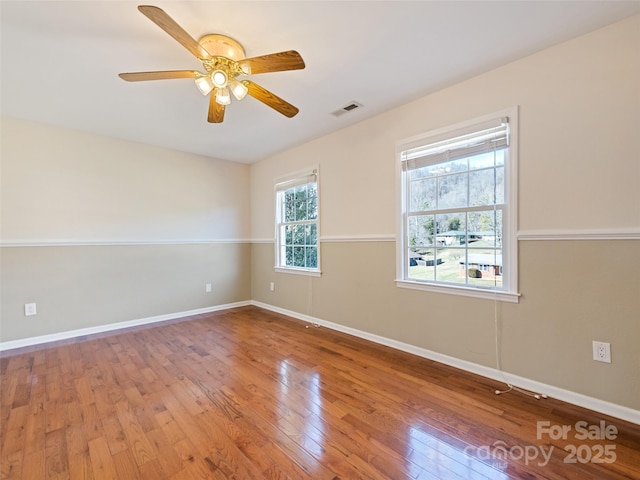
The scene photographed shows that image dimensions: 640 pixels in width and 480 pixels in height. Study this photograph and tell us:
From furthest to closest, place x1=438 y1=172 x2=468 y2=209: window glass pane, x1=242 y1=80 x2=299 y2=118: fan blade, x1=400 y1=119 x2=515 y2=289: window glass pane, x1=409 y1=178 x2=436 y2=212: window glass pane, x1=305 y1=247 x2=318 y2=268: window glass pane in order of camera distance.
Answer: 1. x1=305 y1=247 x2=318 y2=268: window glass pane
2. x1=409 y1=178 x2=436 y2=212: window glass pane
3. x1=438 y1=172 x2=468 y2=209: window glass pane
4. x1=400 y1=119 x2=515 y2=289: window glass pane
5. x1=242 y1=80 x2=299 y2=118: fan blade

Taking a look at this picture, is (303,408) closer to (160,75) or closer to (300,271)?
(300,271)

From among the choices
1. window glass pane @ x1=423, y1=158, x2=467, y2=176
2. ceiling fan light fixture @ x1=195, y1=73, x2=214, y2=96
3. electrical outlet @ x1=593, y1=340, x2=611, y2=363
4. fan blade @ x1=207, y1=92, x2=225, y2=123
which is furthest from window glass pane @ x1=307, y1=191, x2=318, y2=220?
electrical outlet @ x1=593, y1=340, x2=611, y2=363

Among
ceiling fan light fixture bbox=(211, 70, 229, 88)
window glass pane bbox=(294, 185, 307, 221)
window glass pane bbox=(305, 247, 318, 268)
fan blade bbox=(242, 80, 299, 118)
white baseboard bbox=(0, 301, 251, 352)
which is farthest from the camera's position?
window glass pane bbox=(294, 185, 307, 221)

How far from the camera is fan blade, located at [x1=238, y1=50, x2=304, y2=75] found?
162 centimetres

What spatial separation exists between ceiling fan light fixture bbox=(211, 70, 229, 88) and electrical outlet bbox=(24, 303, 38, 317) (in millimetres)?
3172

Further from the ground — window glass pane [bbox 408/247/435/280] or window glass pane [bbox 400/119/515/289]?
window glass pane [bbox 400/119/515/289]

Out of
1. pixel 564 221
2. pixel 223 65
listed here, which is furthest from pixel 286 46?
pixel 564 221

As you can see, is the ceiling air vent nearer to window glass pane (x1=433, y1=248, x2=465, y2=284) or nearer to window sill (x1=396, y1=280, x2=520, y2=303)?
window glass pane (x1=433, y1=248, x2=465, y2=284)

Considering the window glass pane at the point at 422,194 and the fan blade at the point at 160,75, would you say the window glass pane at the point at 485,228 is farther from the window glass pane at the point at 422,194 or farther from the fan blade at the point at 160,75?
the fan blade at the point at 160,75

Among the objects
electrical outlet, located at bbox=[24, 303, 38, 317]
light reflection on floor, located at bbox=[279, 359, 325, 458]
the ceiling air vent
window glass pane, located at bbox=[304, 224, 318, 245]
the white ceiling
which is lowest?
light reflection on floor, located at bbox=[279, 359, 325, 458]

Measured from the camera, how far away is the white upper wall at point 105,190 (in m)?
2.97

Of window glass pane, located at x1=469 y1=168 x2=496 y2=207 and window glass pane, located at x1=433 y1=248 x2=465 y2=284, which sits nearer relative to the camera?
window glass pane, located at x1=469 y1=168 x2=496 y2=207

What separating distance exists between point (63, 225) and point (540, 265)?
4689mm

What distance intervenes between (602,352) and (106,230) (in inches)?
191
